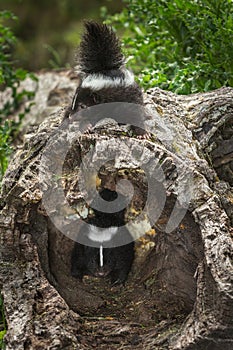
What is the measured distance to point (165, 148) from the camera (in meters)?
3.24

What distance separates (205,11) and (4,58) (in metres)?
1.97

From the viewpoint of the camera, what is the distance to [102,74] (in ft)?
12.9

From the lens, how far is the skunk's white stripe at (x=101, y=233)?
386cm

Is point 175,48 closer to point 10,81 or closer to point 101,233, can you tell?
point 101,233

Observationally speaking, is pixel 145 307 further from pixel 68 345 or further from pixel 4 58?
pixel 4 58

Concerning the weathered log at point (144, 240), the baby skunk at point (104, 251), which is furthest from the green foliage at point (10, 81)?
the weathered log at point (144, 240)

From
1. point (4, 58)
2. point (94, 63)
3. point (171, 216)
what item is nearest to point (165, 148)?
point (171, 216)

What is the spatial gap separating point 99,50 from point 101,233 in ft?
3.39

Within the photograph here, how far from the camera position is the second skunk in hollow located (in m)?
→ 3.78

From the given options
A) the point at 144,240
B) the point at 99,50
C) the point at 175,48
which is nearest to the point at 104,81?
the point at 99,50

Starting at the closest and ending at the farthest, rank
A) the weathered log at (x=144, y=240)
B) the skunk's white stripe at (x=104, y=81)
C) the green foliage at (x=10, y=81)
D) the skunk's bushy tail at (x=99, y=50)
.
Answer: the weathered log at (x=144, y=240), the skunk's bushy tail at (x=99, y=50), the skunk's white stripe at (x=104, y=81), the green foliage at (x=10, y=81)

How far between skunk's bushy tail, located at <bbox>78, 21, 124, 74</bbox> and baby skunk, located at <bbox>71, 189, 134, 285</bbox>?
2.41 ft

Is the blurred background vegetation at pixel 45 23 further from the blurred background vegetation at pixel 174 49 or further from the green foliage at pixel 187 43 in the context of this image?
the green foliage at pixel 187 43

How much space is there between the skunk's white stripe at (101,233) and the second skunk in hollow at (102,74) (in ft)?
2.10
